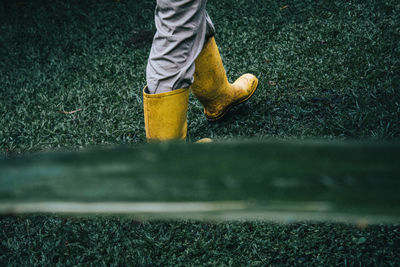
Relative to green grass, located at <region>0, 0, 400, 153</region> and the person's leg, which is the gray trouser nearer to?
the person's leg

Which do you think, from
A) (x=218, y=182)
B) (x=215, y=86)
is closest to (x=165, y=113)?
(x=215, y=86)

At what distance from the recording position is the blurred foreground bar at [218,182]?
1.23ft

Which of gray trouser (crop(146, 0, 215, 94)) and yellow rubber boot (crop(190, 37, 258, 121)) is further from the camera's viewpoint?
yellow rubber boot (crop(190, 37, 258, 121))

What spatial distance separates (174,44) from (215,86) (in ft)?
1.95

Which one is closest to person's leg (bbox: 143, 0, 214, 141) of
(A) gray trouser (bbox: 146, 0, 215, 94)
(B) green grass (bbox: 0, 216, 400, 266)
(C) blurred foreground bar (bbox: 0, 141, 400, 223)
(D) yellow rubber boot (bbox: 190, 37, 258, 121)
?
(A) gray trouser (bbox: 146, 0, 215, 94)

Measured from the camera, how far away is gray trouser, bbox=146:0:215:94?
5.74 feet

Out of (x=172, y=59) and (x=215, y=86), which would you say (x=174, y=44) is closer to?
(x=172, y=59)

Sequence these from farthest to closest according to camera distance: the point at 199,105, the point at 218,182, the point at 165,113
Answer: the point at 199,105 < the point at 165,113 < the point at 218,182

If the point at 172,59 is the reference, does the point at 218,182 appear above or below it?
above

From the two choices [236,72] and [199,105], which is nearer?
[199,105]

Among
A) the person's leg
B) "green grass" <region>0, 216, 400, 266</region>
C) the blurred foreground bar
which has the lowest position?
"green grass" <region>0, 216, 400, 266</region>

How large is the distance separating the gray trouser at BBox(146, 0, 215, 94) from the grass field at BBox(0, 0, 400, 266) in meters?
0.65

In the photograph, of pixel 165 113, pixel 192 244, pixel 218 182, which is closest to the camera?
pixel 218 182

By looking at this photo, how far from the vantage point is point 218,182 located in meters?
0.40
